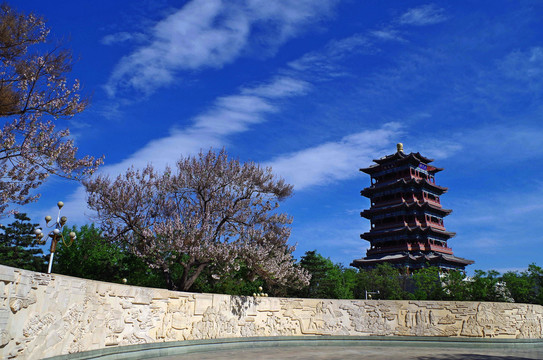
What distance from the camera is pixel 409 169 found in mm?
54969

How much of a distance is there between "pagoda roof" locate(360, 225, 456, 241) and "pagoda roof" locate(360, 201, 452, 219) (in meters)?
2.64

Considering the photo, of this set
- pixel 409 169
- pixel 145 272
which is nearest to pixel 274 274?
pixel 145 272

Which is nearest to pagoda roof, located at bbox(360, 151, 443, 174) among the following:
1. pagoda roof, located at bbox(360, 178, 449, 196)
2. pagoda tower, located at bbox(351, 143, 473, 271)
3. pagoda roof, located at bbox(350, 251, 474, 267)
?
pagoda tower, located at bbox(351, 143, 473, 271)

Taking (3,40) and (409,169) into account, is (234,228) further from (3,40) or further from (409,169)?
(409,169)

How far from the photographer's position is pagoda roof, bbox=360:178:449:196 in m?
53.2

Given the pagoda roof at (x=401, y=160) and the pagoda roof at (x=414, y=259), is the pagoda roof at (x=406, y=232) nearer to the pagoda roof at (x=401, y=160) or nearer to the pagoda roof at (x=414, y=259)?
the pagoda roof at (x=414, y=259)

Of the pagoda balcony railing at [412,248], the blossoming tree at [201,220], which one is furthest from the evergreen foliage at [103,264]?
the pagoda balcony railing at [412,248]

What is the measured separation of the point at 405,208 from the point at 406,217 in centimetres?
155

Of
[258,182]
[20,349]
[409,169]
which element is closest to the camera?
[20,349]

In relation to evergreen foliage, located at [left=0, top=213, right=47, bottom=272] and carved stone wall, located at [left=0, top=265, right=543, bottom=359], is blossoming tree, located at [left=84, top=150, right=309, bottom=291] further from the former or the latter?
evergreen foliage, located at [left=0, top=213, right=47, bottom=272]

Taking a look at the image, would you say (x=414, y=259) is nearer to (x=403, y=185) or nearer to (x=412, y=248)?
(x=412, y=248)

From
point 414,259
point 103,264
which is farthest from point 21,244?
point 414,259

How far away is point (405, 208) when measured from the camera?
173 ft

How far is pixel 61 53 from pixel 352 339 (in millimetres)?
17375
